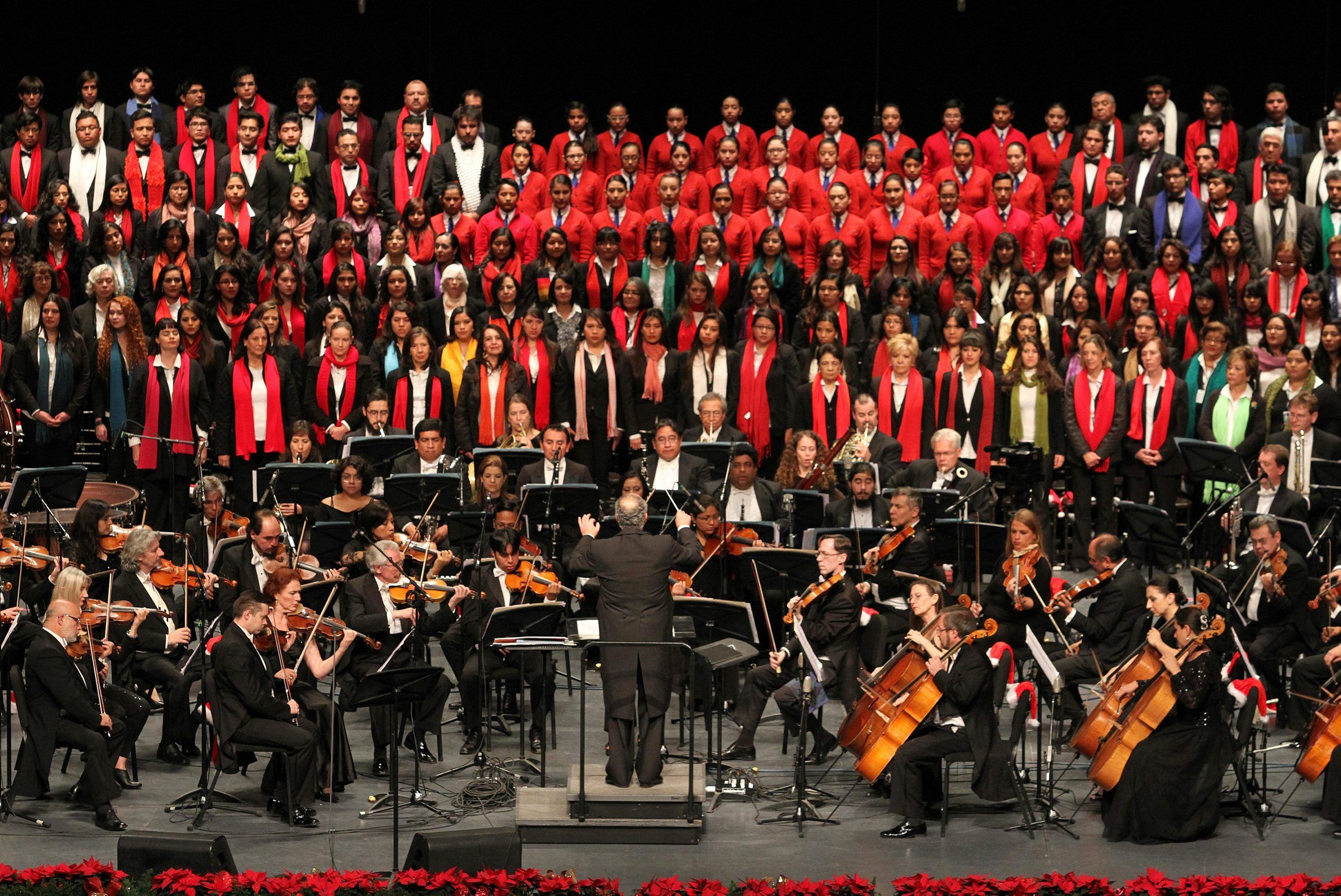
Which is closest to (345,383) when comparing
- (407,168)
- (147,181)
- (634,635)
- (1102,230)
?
(407,168)

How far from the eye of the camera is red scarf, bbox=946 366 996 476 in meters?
12.6

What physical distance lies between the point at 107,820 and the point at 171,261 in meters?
5.66

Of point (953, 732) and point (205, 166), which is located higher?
point (205, 166)

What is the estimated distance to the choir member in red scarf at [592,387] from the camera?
12859mm

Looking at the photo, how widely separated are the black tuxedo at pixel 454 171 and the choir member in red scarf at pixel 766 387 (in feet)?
8.99

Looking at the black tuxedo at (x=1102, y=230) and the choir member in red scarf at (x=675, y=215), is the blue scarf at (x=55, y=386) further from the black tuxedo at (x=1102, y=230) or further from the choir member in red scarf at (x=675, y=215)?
the black tuxedo at (x=1102, y=230)

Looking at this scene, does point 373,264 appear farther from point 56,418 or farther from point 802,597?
point 802,597

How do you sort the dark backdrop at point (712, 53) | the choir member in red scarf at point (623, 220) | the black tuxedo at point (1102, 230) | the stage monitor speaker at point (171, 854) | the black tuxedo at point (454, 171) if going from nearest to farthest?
the stage monitor speaker at point (171, 854) < the black tuxedo at point (1102, 230) < the choir member in red scarf at point (623, 220) < the black tuxedo at point (454, 171) < the dark backdrop at point (712, 53)

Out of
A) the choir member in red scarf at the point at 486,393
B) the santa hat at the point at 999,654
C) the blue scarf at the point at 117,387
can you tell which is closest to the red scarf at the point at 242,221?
the blue scarf at the point at 117,387

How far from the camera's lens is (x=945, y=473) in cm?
1165

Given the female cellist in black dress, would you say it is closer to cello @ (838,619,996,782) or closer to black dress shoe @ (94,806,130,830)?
cello @ (838,619,996,782)

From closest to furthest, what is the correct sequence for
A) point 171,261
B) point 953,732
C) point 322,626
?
point 953,732 < point 322,626 < point 171,261

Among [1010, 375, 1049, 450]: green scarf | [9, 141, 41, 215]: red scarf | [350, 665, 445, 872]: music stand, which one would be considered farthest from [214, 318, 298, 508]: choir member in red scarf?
[1010, 375, 1049, 450]: green scarf

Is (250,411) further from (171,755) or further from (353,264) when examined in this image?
(171,755)
